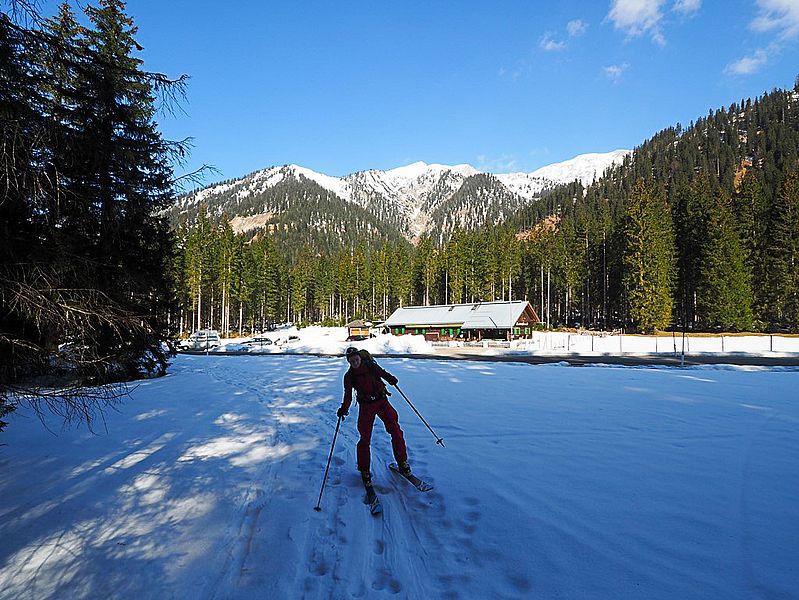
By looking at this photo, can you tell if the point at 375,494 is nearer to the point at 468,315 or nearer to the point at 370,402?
the point at 370,402

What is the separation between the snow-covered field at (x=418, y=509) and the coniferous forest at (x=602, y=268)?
1104 cm

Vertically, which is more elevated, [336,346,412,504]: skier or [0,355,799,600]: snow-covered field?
[336,346,412,504]: skier

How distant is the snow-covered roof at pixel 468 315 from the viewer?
48219mm

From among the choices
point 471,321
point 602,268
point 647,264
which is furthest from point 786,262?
point 471,321

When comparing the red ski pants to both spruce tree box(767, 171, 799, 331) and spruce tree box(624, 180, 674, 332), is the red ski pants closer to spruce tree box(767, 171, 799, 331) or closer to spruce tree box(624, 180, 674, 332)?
spruce tree box(624, 180, 674, 332)

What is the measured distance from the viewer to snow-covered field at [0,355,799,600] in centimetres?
348

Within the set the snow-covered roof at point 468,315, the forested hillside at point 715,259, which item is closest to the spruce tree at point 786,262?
the forested hillside at point 715,259

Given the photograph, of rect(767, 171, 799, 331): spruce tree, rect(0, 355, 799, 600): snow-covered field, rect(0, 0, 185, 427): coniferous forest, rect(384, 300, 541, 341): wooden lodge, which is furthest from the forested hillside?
rect(0, 0, 185, 427): coniferous forest

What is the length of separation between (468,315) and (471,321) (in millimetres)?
1355

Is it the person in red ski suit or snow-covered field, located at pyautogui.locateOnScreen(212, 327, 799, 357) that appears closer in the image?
the person in red ski suit

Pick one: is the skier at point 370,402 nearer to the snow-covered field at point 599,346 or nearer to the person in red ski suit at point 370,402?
the person in red ski suit at point 370,402

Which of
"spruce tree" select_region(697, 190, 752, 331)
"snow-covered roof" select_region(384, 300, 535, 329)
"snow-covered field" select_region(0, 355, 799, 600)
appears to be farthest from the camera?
"snow-covered roof" select_region(384, 300, 535, 329)

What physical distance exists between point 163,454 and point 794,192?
6437 cm

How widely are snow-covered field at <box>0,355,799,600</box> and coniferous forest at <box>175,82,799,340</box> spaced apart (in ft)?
36.2
